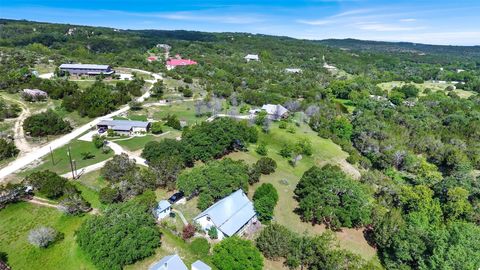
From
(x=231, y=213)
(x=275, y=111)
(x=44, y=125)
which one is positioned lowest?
(x=231, y=213)

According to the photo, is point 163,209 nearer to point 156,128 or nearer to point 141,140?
point 141,140

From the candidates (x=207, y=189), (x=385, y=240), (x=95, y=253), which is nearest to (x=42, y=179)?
(x=95, y=253)

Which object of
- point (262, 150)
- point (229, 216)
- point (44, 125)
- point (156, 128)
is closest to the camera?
point (229, 216)

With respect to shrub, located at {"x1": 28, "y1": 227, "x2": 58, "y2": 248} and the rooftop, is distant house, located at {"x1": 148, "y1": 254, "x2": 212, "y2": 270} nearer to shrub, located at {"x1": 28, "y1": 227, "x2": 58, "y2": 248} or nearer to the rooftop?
shrub, located at {"x1": 28, "y1": 227, "x2": 58, "y2": 248}

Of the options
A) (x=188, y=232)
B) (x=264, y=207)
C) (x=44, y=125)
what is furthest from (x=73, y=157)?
(x=264, y=207)

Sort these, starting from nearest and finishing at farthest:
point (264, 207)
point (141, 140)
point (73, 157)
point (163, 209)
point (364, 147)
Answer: point (163, 209)
point (264, 207)
point (73, 157)
point (141, 140)
point (364, 147)
